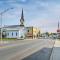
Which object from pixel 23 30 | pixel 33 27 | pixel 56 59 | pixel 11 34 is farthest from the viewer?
pixel 33 27

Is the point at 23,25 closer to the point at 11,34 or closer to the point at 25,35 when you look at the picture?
the point at 25,35

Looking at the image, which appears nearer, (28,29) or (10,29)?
(10,29)

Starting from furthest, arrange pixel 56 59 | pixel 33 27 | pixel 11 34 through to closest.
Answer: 1. pixel 33 27
2. pixel 11 34
3. pixel 56 59

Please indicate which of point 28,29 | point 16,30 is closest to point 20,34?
point 16,30

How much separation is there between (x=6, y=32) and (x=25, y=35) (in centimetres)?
1450

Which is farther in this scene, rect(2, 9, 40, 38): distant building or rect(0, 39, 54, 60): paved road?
rect(2, 9, 40, 38): distant building

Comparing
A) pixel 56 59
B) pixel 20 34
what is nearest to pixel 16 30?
pixel 20 34

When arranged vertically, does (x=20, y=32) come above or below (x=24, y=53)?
above

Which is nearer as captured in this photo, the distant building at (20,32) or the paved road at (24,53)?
the paved road at (24,53)

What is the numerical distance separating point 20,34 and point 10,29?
6.81 m

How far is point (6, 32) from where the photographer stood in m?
146

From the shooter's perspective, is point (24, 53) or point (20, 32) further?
point (20, 32)

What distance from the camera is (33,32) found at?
163 metres

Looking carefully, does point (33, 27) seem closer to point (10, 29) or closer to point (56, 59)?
point (10, 29)
